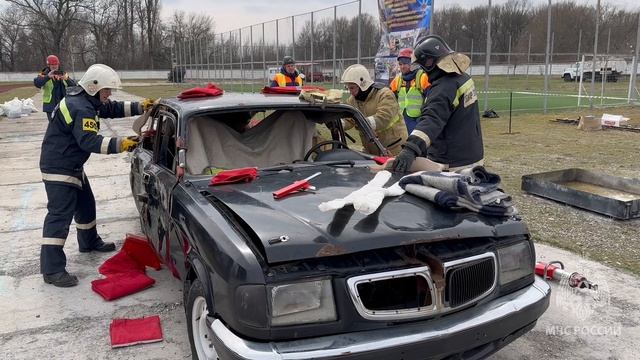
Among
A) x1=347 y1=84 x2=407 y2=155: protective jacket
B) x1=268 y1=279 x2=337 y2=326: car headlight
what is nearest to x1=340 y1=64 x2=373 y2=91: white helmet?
x1=347 y1=84 x2=407 y2=155: protective jacket

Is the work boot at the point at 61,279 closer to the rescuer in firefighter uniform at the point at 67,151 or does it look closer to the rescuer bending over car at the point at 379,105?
the rescuer in firefighter uniform at the point at 67,151

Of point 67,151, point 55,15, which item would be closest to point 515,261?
point 67,151

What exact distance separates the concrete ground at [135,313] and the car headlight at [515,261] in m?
0.73

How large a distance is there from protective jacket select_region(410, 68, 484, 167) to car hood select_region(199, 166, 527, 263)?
1.16 meters

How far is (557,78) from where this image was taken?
33.3m

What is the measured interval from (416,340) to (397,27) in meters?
11.1

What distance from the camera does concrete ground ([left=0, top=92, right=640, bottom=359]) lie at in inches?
130

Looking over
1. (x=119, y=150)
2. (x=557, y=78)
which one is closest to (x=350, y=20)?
(x=119, y=150)

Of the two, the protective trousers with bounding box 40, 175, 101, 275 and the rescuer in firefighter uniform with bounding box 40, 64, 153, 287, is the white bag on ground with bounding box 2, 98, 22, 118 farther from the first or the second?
the protective trousers with bounding box 40, 175, 101, 275

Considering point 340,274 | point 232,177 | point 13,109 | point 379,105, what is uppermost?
point 379,105

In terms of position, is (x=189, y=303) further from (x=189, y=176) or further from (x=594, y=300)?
(x=594, y=300)

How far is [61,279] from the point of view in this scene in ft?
14.2

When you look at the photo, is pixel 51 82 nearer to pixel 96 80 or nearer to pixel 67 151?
pixel 96 80

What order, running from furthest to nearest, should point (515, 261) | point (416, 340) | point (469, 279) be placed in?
point (515, 261) → point (469, 279) → point (416, 340)
